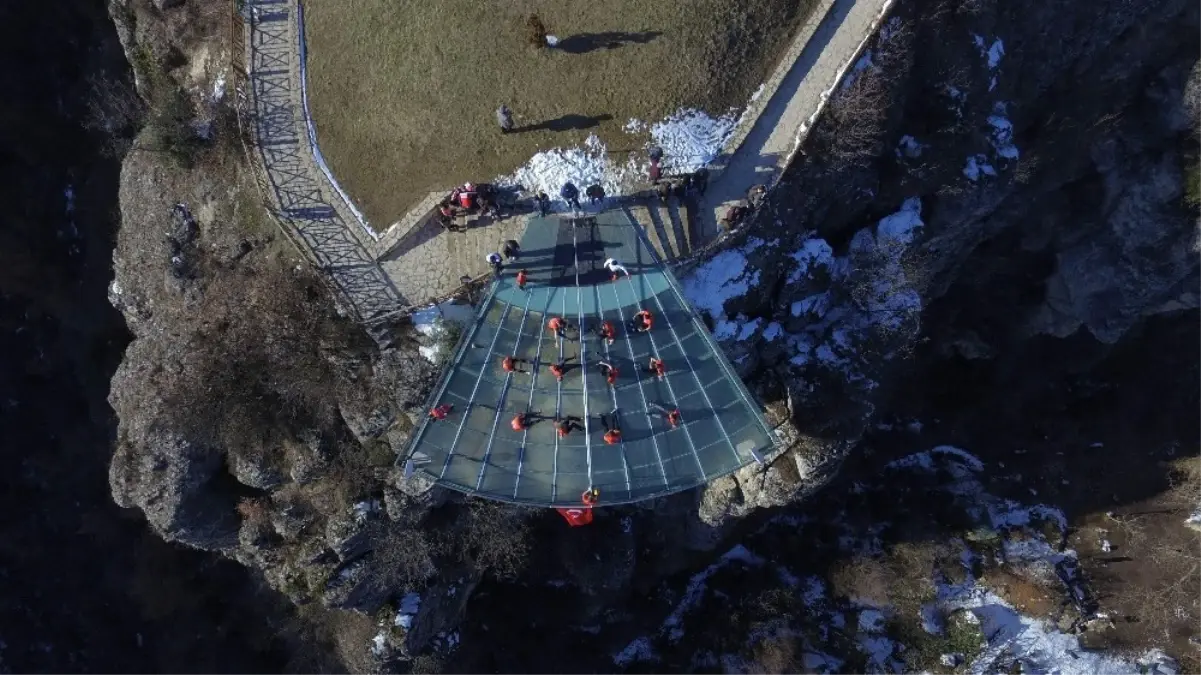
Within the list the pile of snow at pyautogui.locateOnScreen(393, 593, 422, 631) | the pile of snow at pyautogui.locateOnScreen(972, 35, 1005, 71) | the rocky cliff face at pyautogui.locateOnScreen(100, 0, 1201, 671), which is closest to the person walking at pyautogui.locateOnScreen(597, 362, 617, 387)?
the rocky cliff face at pyautogui.locateOnScreen(100, 0, 1201, 671)

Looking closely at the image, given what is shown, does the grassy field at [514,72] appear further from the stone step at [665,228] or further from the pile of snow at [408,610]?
the pile of snow at [408,610]

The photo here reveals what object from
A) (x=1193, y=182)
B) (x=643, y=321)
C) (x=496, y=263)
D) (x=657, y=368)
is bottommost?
(x=657, y=368)

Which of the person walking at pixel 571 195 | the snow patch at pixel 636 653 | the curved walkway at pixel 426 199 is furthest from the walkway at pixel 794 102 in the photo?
the snow patch at pixel 636 653

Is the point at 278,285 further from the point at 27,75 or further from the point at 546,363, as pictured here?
the point at 27,75

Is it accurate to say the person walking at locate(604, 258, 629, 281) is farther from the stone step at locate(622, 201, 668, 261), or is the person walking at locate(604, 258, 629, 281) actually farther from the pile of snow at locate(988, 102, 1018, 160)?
the pile of snow at locate(988, 102, 1018, 160)

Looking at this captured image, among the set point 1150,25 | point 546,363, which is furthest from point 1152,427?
point 546,363

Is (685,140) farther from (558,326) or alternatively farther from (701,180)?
(558,326)

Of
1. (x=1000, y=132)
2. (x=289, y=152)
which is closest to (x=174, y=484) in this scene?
(x=289, y=152)
